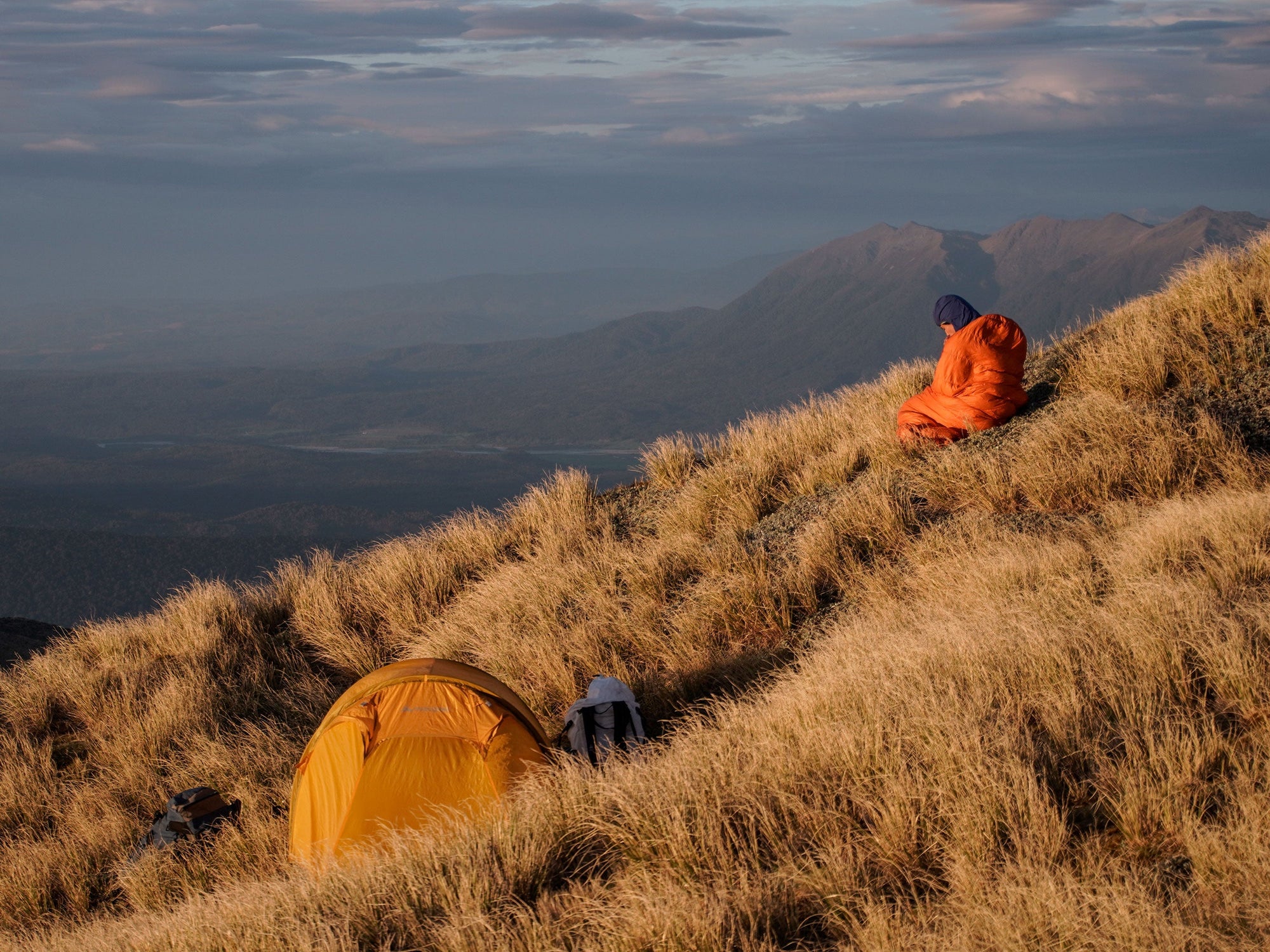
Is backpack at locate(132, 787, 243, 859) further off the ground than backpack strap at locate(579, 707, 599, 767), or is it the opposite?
backpack strap at locate(579, 707, 599, 767)

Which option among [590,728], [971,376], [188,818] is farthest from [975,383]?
[188,818]

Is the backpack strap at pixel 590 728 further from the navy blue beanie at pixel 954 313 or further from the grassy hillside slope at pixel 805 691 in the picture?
the navy blue beanie at pixel 954 313

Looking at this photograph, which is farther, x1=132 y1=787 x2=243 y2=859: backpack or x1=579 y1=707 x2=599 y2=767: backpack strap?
x1=132 y1=787 x2=243 y2=859: backpack

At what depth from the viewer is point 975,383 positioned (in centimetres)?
870

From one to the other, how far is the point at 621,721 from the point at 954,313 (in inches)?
201

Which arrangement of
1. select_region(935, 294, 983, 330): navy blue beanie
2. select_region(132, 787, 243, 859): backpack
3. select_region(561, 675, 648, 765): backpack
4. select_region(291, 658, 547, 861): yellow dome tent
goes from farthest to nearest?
select_region(935, 294, 983, 330): navy blue beanie < select_region(132, 787, 243, 859): backpack < select_region(561, 675, 648, 765): backpack < select_region(291, 658, 547, 861): yellow dome tent

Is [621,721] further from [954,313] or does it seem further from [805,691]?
[954,313]

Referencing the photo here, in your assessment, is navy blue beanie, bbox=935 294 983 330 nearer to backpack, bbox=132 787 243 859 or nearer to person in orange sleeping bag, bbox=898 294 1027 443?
person in orange sleeping bag, bbox=898 294 1027 443

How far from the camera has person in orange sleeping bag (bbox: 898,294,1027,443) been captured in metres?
8.45

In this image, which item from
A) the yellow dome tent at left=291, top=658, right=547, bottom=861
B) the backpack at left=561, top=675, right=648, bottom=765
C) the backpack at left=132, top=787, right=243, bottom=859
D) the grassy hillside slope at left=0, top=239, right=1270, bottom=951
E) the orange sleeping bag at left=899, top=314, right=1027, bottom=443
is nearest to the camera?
the grassy hillside slope at left=0, top=239, right=1270, bottom=951

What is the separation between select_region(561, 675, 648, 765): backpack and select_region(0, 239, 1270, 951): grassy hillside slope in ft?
0.97

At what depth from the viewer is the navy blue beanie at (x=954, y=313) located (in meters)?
8.58

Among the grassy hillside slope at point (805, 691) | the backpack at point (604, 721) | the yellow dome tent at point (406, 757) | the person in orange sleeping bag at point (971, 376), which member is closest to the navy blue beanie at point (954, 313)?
the person in orange sleeping bag at point (971, 376)

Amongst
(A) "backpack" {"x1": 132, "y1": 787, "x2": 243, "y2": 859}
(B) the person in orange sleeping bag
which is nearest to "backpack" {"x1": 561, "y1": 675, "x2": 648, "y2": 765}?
(A) "backpack" {"x1": 132, "y1": 787, "x2": 243, "y2": 859}
